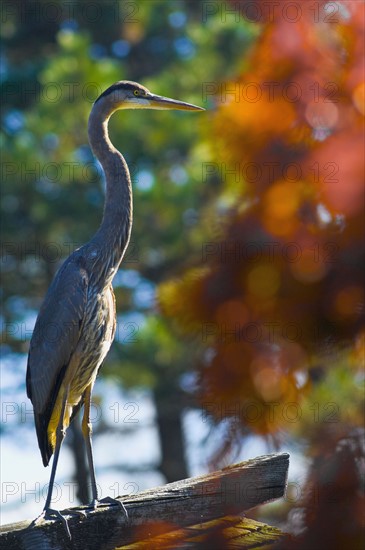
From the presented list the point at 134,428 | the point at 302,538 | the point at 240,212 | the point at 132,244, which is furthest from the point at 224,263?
the point at 134,428

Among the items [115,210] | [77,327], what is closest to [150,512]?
[77,327]

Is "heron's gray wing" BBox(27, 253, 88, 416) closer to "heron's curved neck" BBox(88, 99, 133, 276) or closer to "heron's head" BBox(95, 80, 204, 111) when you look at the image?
"heron's curved neck" BBox(88, 99, 133, 276)

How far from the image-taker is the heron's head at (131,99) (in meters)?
4.76

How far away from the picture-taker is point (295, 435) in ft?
3.27

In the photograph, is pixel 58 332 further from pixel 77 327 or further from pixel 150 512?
pixel 150 512

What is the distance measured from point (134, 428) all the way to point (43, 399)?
26.7 ft

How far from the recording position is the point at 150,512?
241cm

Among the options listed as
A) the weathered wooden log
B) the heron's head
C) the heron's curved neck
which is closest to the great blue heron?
the heron's curved neck

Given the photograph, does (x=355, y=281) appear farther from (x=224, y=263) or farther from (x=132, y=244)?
(x=132, y=244)

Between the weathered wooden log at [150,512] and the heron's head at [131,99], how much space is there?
270 cm

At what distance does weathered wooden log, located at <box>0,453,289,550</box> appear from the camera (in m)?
2.13

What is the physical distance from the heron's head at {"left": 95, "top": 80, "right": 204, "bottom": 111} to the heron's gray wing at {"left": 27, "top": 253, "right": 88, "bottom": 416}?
0.93 m

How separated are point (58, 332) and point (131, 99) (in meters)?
1.42

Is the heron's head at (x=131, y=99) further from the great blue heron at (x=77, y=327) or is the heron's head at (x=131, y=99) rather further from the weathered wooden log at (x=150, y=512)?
the weathered wooden log at (x=150, y=512)
